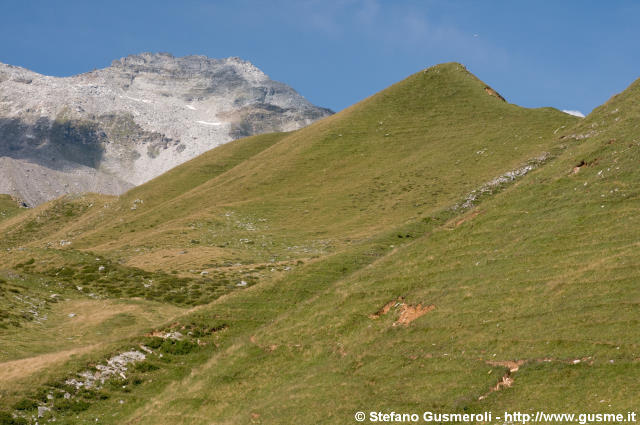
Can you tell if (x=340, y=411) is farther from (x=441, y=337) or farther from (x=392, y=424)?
(x=441, y=337)

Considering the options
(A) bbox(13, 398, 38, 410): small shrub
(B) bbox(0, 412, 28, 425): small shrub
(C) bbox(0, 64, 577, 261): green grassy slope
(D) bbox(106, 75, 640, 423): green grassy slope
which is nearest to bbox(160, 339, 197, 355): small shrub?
(D) bbox(106, 75, 640, 423): green grassy slope

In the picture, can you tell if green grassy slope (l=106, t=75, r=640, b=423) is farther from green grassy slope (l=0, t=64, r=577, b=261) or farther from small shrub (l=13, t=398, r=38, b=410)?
green grassy slope (l=0, t=64, r=577, b=261)

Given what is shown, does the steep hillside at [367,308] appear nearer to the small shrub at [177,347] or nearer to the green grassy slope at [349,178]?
the small shrub at [177,347]

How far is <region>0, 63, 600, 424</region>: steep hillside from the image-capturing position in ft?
98.3

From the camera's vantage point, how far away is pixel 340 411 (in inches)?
1212

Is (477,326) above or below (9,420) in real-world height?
above

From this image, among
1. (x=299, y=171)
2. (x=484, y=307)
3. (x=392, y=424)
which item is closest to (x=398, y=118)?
(x=299, y=171)

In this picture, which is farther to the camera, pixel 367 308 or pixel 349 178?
pixel 349 178

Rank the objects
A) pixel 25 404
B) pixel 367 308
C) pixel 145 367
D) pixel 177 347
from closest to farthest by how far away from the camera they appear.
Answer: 1. pixel 25 404
2. pixel 367 308
3. pixel 145 367
4. pixel 177 347

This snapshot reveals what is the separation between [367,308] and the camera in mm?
41969

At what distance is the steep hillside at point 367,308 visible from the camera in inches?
1179

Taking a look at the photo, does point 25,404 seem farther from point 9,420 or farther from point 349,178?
point 349,178

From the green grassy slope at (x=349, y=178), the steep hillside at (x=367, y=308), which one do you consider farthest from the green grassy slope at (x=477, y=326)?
the green grassy slope at (x=349, y=178)

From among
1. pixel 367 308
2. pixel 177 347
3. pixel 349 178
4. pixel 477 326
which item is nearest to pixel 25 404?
pixel 177 347
